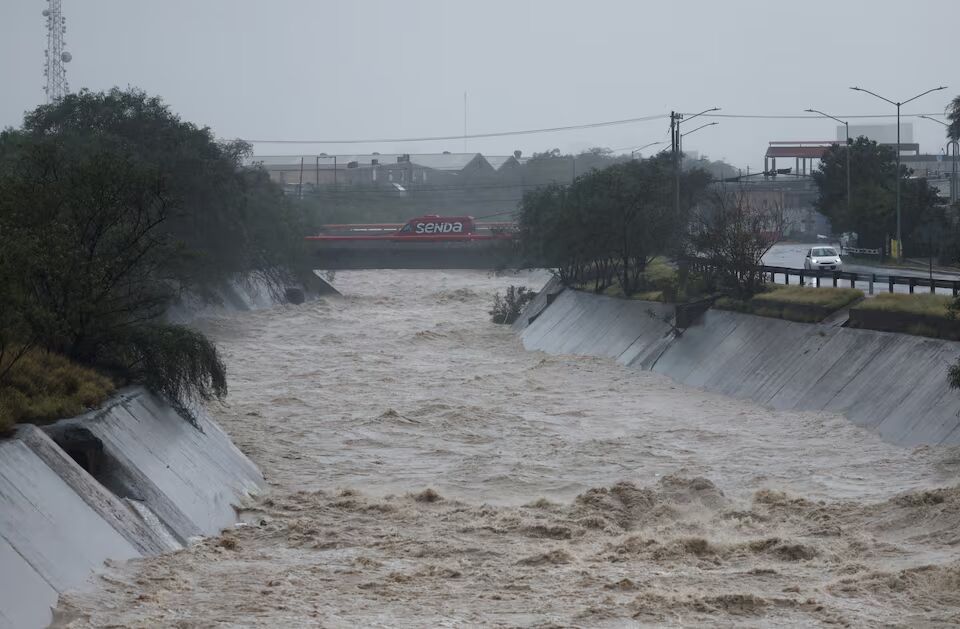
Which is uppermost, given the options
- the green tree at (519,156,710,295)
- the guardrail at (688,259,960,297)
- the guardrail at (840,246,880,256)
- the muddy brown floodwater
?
the green tree at (519,156,710,295)

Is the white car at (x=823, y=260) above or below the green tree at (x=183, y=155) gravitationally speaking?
below

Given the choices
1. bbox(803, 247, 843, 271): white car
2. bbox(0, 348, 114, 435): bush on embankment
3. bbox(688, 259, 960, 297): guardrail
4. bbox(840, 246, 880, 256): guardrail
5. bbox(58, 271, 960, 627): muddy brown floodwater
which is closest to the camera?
bbox(58, 271, 960, 627): muddy brown floodwater

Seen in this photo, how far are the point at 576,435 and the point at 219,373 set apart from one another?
9255 millimetres

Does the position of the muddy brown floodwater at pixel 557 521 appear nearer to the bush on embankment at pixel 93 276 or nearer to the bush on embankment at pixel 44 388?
the bush on embankment at pixel 93 276

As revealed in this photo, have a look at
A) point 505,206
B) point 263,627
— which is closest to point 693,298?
point 263,627

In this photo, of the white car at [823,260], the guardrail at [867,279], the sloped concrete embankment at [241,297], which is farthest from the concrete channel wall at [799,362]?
the sloped concrete embankment at [241,297]

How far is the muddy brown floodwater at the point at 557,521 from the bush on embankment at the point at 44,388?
3.37 meters

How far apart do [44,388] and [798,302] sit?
24.6 metres

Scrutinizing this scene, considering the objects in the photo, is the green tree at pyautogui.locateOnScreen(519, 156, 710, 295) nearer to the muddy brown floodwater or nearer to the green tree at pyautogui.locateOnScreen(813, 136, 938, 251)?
the green tree at pyautogui.locateOnScreen(813, 136, 938, 251)

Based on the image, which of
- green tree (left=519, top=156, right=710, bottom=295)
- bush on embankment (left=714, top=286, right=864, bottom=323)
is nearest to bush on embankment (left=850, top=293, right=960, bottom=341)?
bush on embankment (left=714, top=286, right=864, bottom=323)

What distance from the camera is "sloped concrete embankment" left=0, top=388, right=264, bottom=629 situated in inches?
619

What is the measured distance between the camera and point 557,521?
21312 mm

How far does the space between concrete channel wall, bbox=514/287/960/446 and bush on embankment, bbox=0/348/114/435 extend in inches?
647

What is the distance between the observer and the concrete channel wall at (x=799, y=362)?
2834cm
